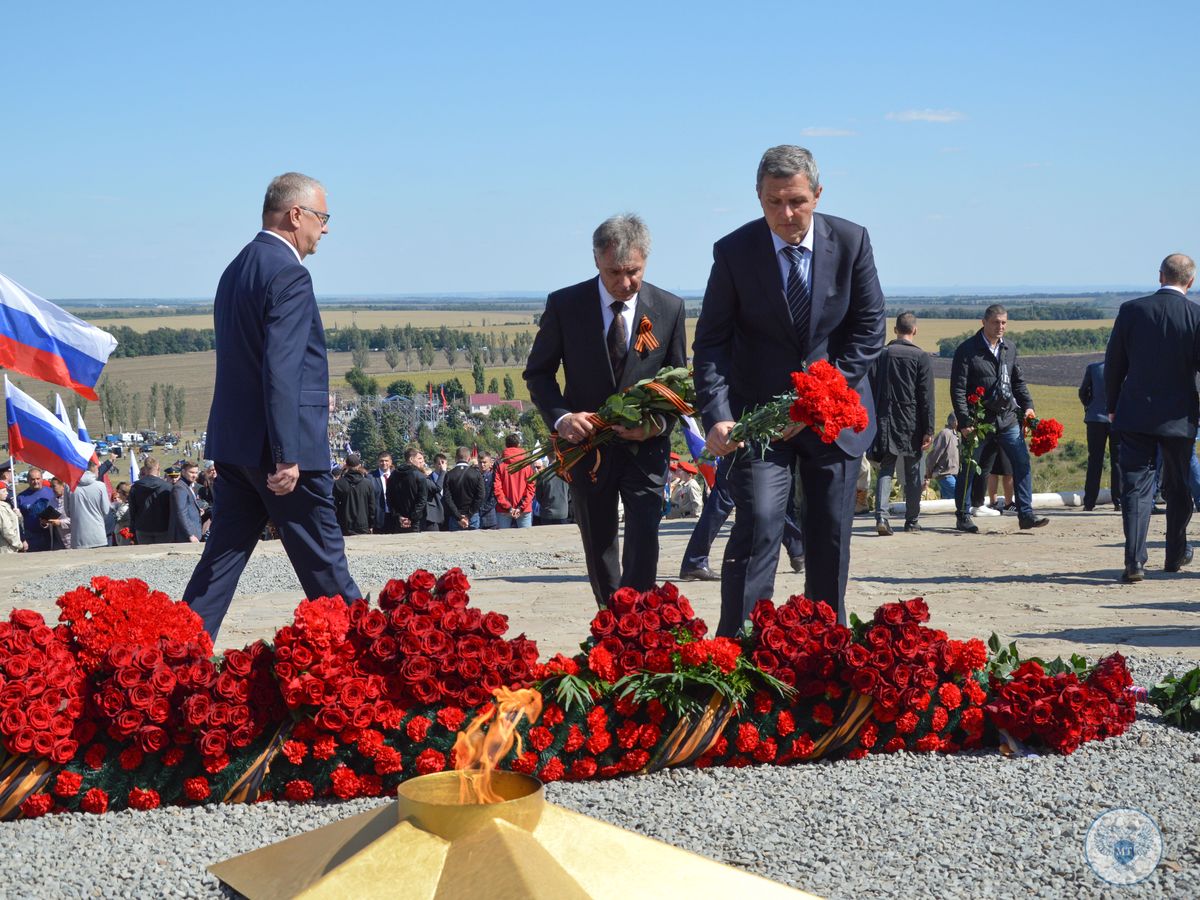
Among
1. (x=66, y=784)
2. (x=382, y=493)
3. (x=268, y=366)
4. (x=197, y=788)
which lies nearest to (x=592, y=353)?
(x=268, y=366)

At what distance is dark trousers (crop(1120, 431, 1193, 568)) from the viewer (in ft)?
31.3

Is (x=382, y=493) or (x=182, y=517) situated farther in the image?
(x=382, y=493)

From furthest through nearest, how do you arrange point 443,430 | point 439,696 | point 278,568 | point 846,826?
point 443,430, point 278,568, point 439,696, point 846,826

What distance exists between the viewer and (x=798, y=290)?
18.6 feet

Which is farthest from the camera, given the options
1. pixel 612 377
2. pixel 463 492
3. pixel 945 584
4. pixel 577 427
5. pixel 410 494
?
pixel 463 492

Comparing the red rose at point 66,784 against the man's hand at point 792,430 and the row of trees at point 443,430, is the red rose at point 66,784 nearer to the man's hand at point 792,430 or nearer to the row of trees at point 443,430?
the man's hand at point 792,430

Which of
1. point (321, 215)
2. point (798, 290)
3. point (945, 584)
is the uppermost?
point (321, 215)

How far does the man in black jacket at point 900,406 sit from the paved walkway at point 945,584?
79cm

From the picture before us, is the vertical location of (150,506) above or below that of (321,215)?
below

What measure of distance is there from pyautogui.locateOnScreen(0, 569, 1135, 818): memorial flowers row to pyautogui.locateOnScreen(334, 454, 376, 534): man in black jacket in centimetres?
1124

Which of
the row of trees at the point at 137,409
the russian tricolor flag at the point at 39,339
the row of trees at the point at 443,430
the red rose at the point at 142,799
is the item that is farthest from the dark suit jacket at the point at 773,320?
the row of trees at the point at 137,409

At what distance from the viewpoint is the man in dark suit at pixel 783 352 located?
5570mm

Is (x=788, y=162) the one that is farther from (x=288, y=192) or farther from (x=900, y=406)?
(x=900, y=406)

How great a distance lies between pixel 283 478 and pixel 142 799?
1.73 meters
